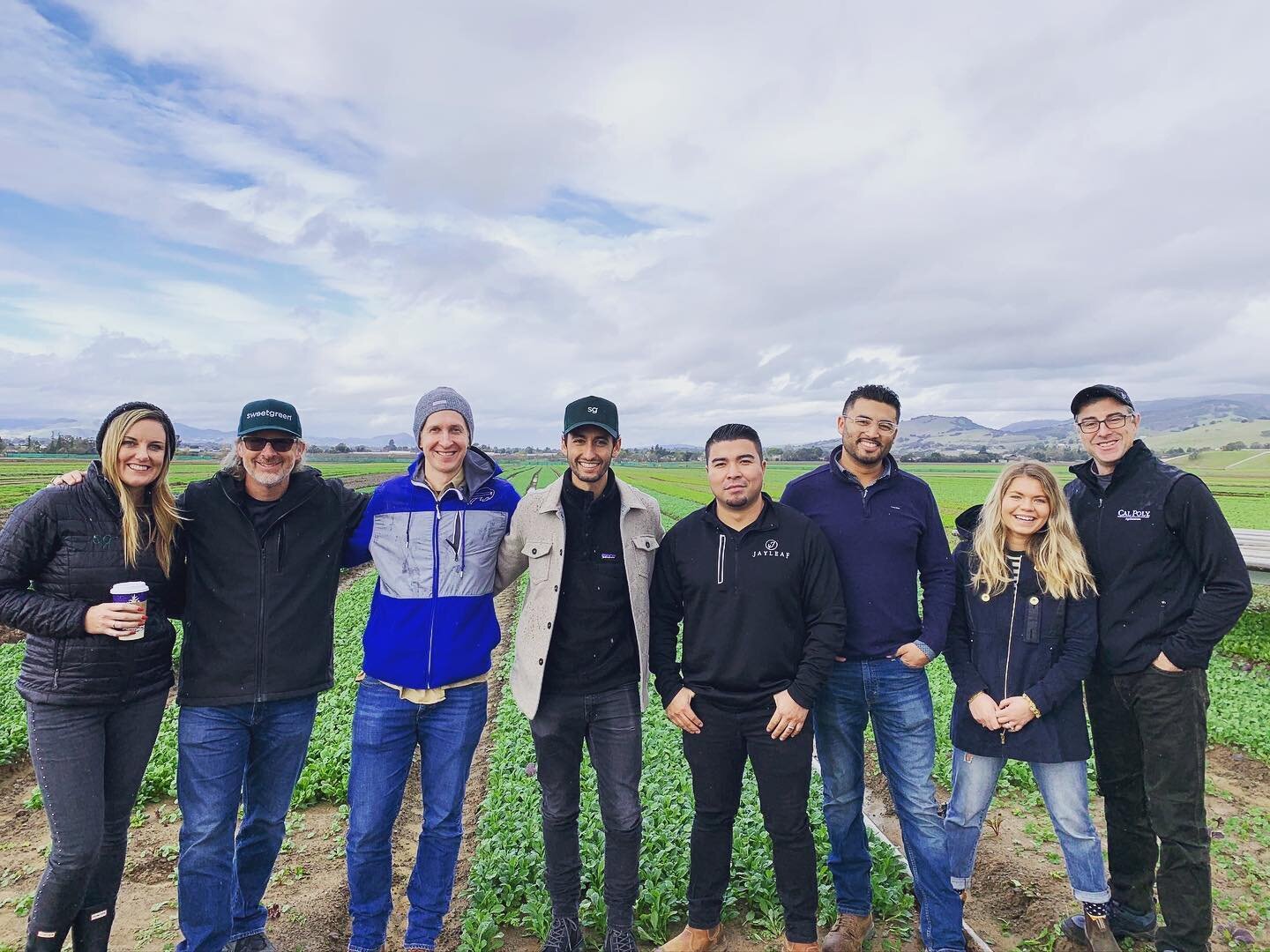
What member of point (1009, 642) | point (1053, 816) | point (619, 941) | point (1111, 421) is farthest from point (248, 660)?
point (1111, 421)

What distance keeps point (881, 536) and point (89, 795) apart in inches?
188

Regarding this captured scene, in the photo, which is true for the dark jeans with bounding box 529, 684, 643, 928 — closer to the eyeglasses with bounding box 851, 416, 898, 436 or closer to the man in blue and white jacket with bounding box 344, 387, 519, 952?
the man in blue and white jacket with bounding box 344, 387, 519, 952

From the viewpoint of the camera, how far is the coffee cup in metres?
3.79

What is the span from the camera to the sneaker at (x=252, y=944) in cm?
452

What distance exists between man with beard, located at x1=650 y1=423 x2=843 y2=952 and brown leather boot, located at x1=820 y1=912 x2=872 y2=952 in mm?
390

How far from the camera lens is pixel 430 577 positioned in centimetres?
454

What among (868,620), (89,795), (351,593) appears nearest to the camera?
(89,795)

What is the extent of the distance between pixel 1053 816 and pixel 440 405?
4.77 metres

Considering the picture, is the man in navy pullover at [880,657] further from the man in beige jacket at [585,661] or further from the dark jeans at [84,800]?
the dark jeans at [84,800]

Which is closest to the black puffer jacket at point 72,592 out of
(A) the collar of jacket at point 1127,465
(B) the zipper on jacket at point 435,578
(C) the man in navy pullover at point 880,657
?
(B) the zipper on jacket at point 435,578

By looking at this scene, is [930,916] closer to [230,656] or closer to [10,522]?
[230,656]

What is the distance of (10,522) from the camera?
3.90 m

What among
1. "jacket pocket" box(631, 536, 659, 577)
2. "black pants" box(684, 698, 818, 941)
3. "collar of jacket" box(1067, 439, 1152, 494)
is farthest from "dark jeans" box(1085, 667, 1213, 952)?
"jacket pocket" box(631, 536, 659, 577)

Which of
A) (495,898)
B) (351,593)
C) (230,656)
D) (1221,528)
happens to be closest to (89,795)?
(230,656)
